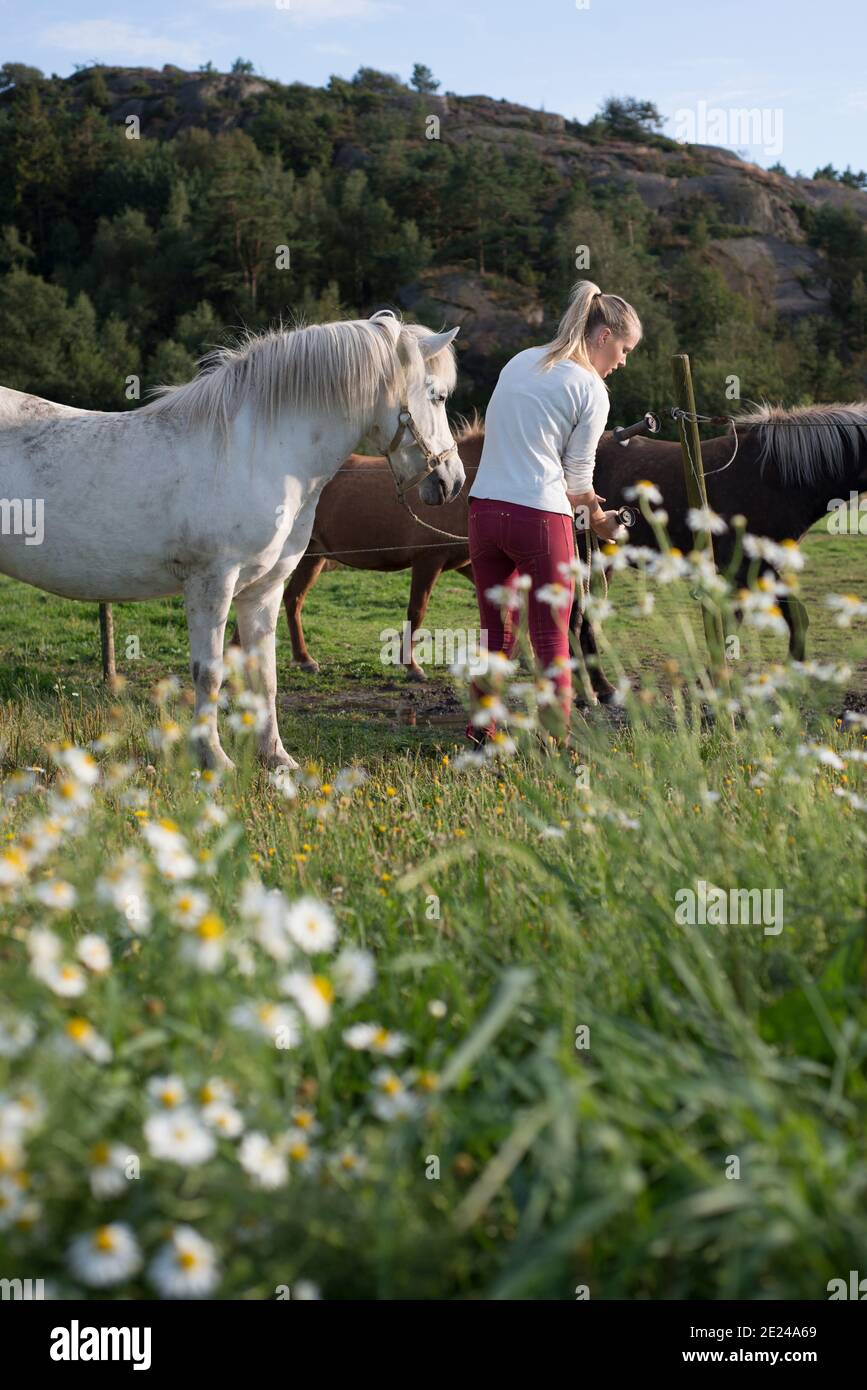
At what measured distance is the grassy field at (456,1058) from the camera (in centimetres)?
163

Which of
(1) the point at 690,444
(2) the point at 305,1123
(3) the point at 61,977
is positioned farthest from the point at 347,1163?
(1) the point at 690,444

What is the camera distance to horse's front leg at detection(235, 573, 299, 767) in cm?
598

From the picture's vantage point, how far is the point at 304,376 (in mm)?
5668

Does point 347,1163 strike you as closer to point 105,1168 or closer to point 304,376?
point 105,1168

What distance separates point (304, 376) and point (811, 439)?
420cm

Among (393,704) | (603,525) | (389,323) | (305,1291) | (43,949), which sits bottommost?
(305,1291)

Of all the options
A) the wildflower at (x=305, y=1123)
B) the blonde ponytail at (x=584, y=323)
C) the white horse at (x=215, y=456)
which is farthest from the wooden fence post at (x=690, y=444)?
the wildflower at (x=305, y=1123)

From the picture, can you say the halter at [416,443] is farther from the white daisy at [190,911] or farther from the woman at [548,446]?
Answer: the white daisy at [190,911]

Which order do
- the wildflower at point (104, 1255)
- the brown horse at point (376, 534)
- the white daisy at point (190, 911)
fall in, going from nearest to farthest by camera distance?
1. the wildflower at point (104, 1255)
2. the white daisy at point (190, 911)
3. the brown horse at point (376, 534)

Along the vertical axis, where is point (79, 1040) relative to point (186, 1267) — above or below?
above

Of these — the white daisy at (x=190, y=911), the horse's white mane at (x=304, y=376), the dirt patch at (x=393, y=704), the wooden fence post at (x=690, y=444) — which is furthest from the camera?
the dirt patch at (x=393, y=704)

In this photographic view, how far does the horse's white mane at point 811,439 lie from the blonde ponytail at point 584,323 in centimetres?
318

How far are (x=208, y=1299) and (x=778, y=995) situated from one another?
1349mm
